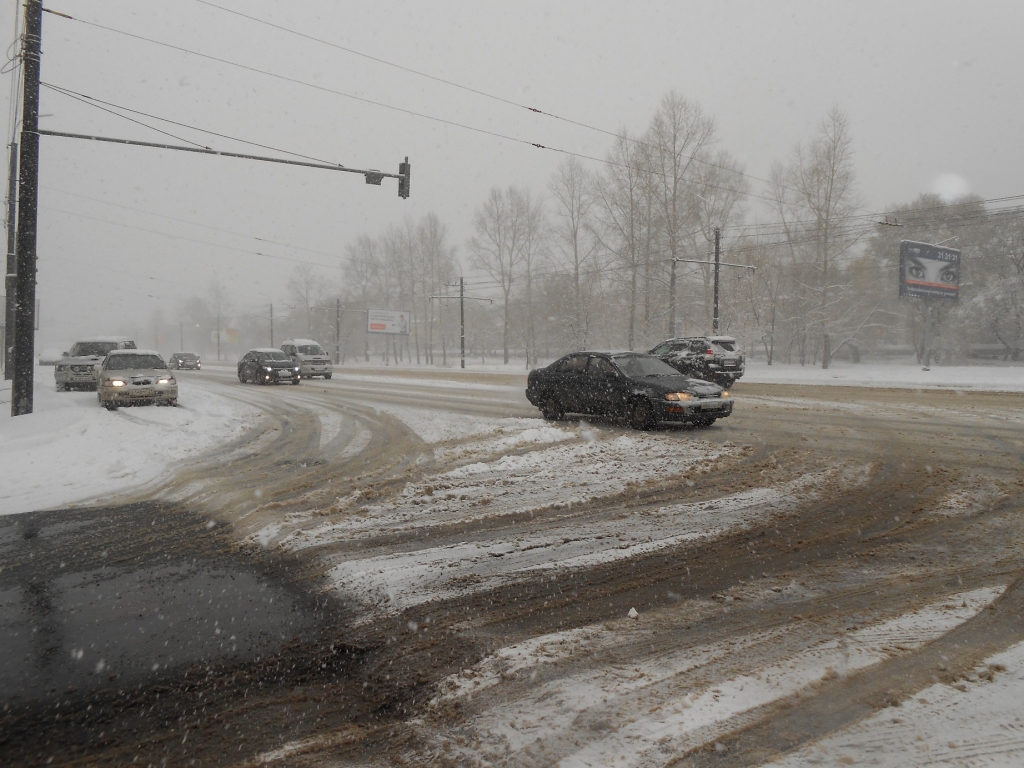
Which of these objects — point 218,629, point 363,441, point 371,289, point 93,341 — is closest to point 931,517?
point 218,629

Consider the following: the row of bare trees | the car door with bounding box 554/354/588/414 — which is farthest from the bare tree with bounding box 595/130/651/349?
the car door with bounding box 554/354/588/414

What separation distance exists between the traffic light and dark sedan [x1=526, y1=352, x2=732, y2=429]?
7.18 m

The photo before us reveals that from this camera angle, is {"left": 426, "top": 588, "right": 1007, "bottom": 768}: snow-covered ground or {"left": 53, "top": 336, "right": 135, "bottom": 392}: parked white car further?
{"left": 53, "top": 336, "right": 135, "bottom": 392}: parked white car

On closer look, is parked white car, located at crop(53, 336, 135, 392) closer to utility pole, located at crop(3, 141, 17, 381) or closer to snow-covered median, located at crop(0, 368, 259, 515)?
utility pole, located at crop(3, 141, 17, 381)

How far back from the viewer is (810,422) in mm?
12234

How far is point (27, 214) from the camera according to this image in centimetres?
1258

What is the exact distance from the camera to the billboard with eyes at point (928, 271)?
3550cm

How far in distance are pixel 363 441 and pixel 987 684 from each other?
31.9ft

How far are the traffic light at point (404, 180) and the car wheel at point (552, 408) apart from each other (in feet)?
25.5

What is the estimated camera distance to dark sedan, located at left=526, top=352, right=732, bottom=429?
11.1 metres

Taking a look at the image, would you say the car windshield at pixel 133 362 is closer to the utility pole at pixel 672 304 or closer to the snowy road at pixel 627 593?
the snowy road at pixel 627 593

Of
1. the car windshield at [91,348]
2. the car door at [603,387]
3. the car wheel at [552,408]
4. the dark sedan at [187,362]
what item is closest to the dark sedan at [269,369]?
the car windshield at [91,348]

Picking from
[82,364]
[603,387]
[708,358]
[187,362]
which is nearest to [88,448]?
[603,387]

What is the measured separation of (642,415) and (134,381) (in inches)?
533
